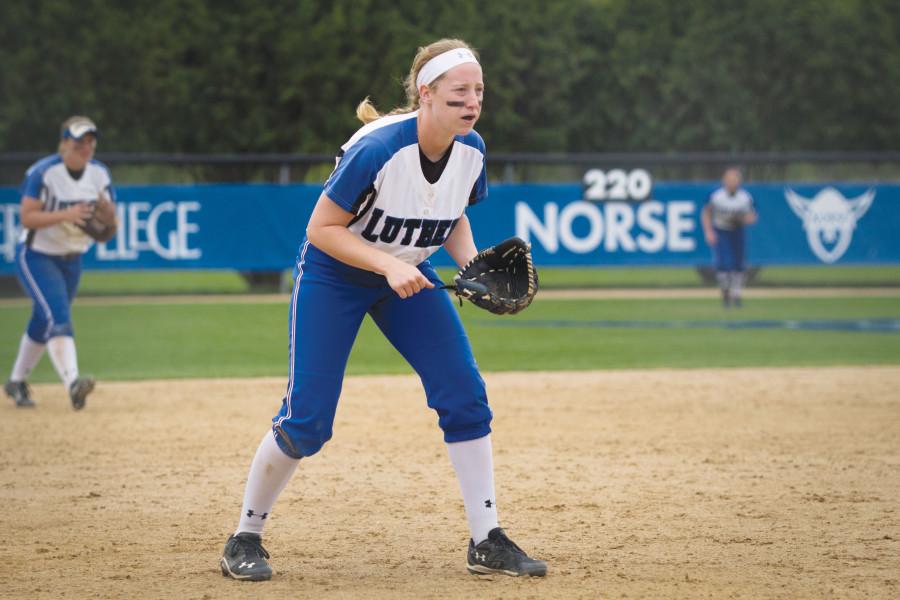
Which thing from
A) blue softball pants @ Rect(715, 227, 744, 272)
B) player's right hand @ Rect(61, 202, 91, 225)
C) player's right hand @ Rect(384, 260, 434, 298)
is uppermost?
blue softball pants @ Rect(715, 227, 744, 272)

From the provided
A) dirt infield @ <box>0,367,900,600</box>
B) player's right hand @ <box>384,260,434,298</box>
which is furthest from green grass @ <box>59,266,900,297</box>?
player's right hand @ <box>384,260,434,298</box>

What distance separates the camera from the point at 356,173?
186 inches

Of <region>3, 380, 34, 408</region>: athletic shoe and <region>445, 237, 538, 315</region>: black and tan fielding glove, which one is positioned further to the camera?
<region>3, 380, 34, 408</region>: athletic shoe

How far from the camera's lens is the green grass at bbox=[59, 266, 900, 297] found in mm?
23062

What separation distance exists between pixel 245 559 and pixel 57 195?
5.34 meters

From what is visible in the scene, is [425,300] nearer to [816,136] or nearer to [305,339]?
[305,339]

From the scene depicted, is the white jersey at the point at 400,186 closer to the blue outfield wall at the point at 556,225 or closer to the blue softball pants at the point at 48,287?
the blue softball pants at the point at 48,287

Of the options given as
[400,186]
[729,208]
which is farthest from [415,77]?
[729,208]

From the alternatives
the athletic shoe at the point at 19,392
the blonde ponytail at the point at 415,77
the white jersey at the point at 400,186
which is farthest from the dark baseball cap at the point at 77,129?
the white jersey at the point at 400,186

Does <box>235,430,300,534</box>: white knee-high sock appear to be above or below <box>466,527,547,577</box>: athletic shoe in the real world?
above

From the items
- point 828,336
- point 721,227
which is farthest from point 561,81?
point 828,336

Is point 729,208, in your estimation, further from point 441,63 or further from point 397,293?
point 397,293

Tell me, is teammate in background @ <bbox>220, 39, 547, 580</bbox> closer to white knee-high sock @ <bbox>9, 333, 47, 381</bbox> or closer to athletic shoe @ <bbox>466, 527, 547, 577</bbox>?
athletic shoe @ <bbox>466, 527, 547, 577</bbox>

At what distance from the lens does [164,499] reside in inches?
260
